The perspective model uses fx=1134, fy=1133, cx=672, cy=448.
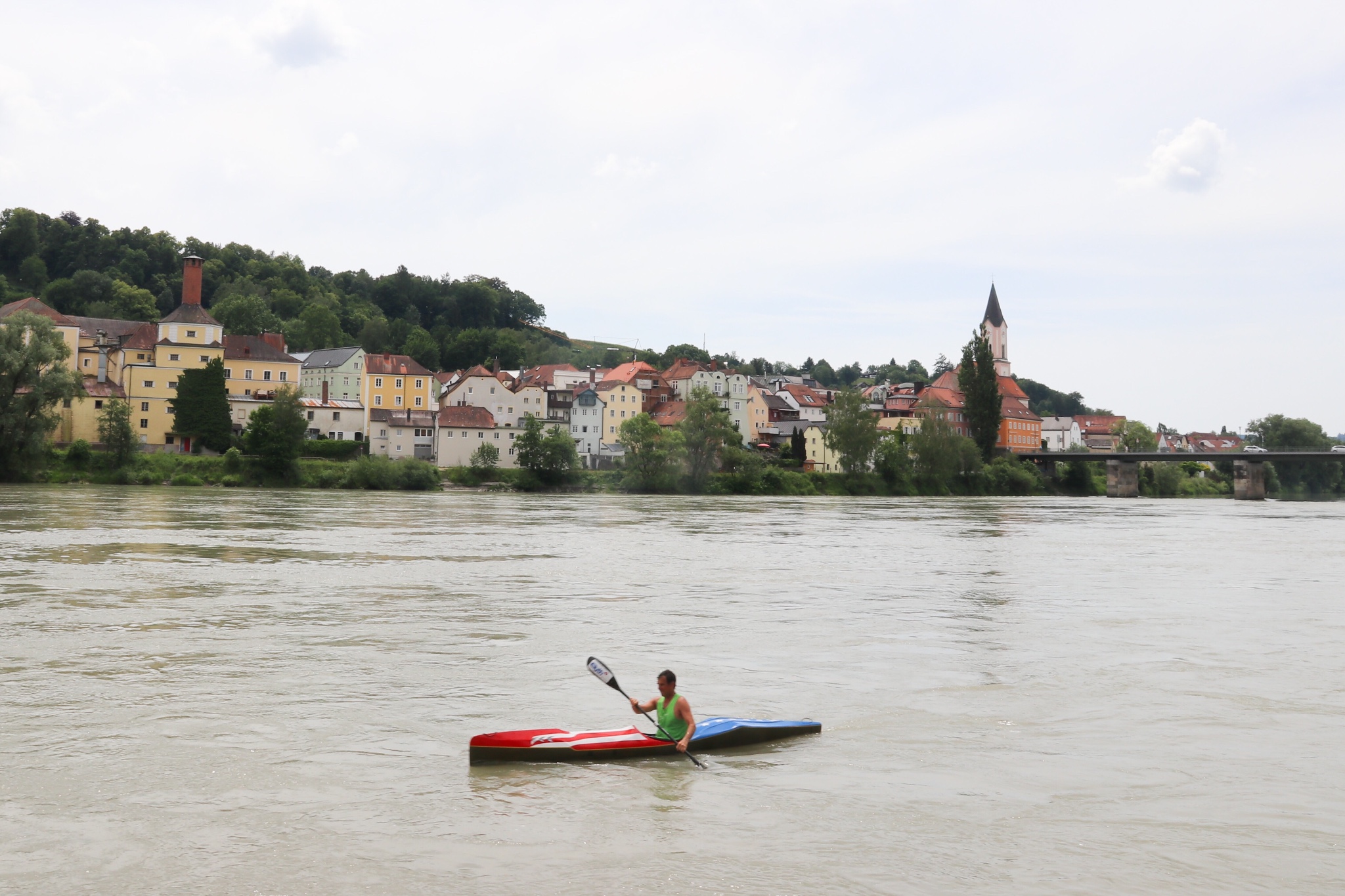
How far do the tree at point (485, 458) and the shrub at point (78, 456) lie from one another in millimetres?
26243

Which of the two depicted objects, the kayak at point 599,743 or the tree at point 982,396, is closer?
the kayak at point 599,743

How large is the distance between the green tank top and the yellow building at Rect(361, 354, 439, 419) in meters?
101

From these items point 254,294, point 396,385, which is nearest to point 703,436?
point 396,385

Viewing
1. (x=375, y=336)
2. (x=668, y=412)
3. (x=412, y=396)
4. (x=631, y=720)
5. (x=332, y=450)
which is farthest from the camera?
(x=375, y=336)

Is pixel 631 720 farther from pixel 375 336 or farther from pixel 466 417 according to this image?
pixel 375 336

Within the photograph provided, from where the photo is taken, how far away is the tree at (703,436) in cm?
8662

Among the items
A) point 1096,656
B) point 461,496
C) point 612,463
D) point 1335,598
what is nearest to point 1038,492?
point 612,463

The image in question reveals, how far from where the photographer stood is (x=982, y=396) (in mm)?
111000

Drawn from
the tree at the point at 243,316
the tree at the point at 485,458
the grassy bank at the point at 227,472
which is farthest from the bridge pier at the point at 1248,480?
the tree at the point at 243,316

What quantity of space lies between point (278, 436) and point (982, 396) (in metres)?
66.6

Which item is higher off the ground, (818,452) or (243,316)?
(243,316)

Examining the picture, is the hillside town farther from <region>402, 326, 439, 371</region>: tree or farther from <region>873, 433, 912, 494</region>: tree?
<region>402, 326, 439, 371</region>: tree

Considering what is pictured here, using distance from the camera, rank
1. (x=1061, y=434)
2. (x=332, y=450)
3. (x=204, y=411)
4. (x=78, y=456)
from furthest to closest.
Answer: (x=1061, y=434) → (x=332, y=450) → (x=204, y=411) → (x=78, y=456)

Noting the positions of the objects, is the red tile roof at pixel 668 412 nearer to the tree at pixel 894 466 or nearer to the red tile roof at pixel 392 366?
the red tile roof at pixel 392 366
